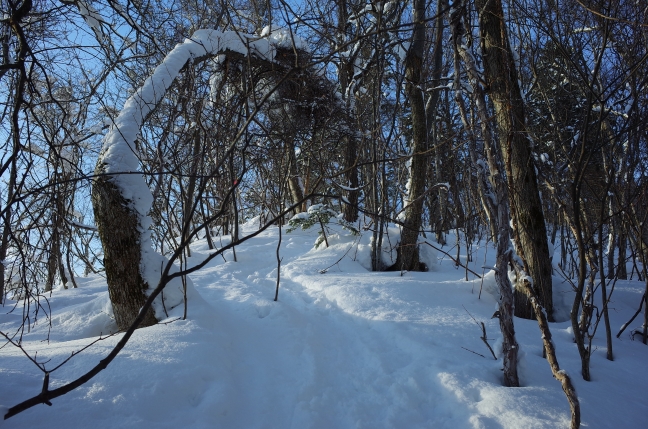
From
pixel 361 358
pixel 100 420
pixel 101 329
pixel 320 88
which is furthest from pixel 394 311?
pixel 320 88

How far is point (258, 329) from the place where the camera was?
126 inches

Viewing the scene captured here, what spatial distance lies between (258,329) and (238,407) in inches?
42.5

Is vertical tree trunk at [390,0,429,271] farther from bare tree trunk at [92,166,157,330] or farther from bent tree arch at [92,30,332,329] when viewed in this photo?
bare tree trunk at [92,166,157,330]

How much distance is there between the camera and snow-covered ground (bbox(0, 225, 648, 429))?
1851 millimetres

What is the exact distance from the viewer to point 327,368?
2705mm

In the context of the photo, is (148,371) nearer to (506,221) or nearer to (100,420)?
(100,420)

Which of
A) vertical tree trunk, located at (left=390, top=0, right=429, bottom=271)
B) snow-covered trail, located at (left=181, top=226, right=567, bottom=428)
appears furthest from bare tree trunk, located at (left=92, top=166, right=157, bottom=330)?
vertical tree trunk, located at (left=390, top=0, right=429, bottom=271)

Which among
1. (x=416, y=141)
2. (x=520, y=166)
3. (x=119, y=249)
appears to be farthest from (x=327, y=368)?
(x=416, y=141)

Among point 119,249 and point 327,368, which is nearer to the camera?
point 327,368

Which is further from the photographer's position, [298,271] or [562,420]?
[298,271]

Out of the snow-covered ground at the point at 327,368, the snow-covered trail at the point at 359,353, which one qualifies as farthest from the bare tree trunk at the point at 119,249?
the snow-covered trail at the point at 359,353

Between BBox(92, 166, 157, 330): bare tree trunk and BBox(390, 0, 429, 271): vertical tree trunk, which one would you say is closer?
BBox(92, 166, 157, 330): bare tree trunk

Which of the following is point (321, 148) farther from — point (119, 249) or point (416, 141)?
point (119, 249)

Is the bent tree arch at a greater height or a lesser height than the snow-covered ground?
greater
